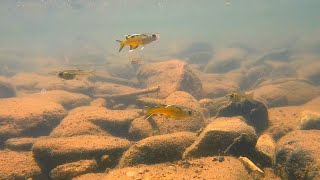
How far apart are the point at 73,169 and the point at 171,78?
718cm

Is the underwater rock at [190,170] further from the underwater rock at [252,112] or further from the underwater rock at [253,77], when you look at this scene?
the underwater rock at [253,77]

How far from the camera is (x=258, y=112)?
838 centimetres

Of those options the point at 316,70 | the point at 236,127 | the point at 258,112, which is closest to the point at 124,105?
the point at 258,112

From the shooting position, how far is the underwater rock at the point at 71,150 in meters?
6.04

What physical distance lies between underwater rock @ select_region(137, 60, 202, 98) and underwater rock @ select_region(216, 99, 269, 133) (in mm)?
3023

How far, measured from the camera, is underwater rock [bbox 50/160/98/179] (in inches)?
218

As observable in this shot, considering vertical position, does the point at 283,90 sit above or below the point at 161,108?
below

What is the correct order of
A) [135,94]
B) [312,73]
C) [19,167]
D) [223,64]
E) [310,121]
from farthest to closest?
[223,64]
[312,73]
[135,94]
[310,121]
[19,167]

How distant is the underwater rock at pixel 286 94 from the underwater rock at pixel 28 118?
7028 millimetres

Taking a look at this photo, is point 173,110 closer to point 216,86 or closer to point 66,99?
point 66,99

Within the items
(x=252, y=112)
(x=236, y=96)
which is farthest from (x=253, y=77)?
(x=236, y=96)

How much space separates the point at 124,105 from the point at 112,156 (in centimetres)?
524

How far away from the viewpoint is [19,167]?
6043mm

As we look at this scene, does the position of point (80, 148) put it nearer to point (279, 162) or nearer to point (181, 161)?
point (181, 161)
